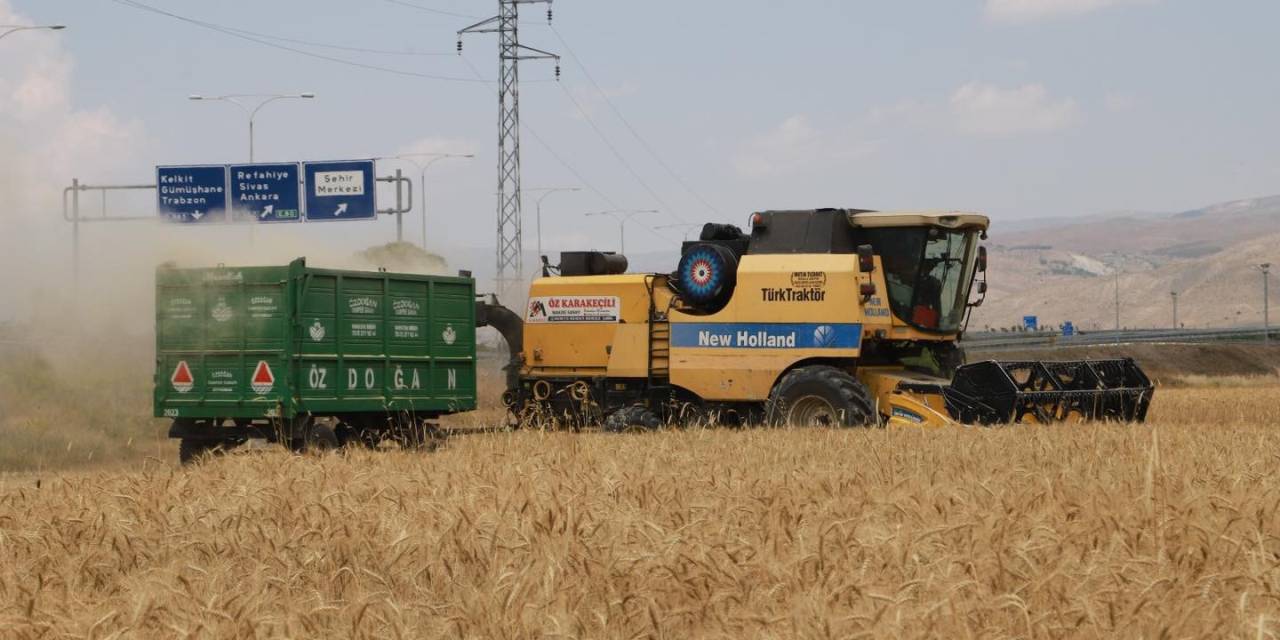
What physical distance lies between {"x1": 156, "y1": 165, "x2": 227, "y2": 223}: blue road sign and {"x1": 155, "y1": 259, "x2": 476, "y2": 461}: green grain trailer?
2781 cm

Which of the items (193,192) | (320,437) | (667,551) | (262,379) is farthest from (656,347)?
(193,192)

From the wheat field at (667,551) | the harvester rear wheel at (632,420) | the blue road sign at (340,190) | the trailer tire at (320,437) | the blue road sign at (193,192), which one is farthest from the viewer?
the blue road sign at (340,190)

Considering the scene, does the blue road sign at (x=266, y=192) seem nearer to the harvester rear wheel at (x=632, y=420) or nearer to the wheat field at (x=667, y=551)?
the harvester rear wheel at (x=632, y=420)

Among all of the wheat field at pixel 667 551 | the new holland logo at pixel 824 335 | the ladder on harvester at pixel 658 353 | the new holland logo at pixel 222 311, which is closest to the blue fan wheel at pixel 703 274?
the ladder on harvester at pixel 658 353

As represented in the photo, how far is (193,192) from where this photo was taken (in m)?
47.4

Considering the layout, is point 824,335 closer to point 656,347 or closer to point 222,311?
point 656,347

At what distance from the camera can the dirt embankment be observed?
7475 cm

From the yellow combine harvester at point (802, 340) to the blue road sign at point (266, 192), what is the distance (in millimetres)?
26879

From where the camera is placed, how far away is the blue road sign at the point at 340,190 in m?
48.4

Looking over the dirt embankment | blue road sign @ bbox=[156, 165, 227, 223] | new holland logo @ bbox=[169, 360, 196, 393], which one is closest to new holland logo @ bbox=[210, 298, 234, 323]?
new holland logo @ bbox=[169, 360, 196, 393]

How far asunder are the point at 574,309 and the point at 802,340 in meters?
4.10

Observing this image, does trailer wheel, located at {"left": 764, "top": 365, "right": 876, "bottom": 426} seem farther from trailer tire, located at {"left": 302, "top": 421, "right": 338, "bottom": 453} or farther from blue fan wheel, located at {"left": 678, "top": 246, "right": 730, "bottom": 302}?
trailer tire, located at {"left": 302, "top": 421, "right": 338, "bottom": 453}

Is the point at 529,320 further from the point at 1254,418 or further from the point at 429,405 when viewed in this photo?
the point at 1254,418

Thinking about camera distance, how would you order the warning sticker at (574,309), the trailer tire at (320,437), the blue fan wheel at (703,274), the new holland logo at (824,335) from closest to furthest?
1. the new holland logo at (824,335)
2. the trailer tire at (320,437)
3. the blue fan wheel at (703,274)
4. the warning sticker at (574,309)
